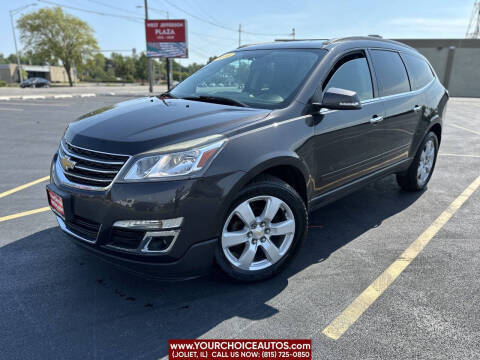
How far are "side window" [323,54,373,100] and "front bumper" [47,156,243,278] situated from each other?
1.49 meters

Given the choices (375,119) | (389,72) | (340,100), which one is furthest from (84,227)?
(389,72)

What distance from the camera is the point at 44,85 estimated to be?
5153cm

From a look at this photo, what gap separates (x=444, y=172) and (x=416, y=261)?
3.56 m

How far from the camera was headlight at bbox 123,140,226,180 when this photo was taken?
7.55 feet

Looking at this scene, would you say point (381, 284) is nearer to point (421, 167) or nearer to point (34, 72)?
point (421, 167)

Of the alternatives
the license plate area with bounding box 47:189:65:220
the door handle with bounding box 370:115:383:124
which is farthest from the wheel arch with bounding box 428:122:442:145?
the license plate area with bounding box 47:189:65:220

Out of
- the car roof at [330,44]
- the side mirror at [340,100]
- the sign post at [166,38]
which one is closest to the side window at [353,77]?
the car roof at [330,44]

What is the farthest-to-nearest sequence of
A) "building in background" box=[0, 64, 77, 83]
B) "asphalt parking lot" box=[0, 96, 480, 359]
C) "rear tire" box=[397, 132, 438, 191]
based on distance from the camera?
"building in background" box=[0, 64, 77, 83] < "rear tire" box=[397, 132, 438, 191] < "asphalt parking lot" box=[0, 96, 480, 359]

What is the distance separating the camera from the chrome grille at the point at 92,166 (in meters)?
2.37

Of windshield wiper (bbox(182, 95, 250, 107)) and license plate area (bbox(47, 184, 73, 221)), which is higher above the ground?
windshield wiper (bbox(182, 95, 250, 107))

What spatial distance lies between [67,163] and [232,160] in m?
1.20

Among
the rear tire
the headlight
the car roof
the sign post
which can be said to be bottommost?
the rear tire

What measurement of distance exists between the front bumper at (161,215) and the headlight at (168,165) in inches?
2.2

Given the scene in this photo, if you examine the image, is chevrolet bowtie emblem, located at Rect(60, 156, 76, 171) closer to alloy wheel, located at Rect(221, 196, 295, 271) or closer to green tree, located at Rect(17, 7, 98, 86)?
alloy wheel, located at Rect(221, 196, 295, 271)
